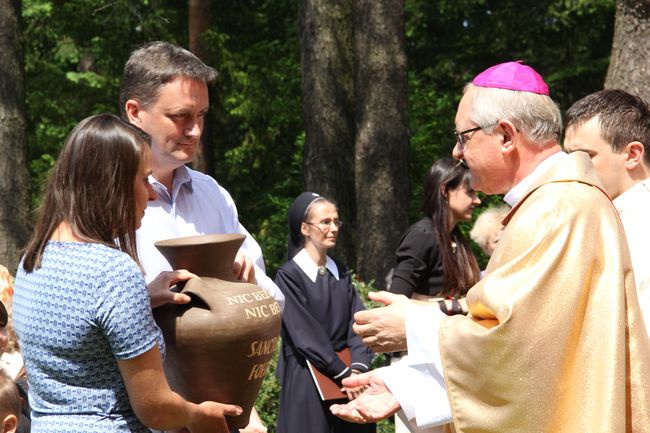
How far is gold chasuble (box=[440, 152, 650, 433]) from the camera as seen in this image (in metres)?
3.30

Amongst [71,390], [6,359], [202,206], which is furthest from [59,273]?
[6,359]

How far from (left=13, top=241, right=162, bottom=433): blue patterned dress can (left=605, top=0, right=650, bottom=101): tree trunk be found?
5501 mm

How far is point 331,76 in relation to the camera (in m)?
11.7

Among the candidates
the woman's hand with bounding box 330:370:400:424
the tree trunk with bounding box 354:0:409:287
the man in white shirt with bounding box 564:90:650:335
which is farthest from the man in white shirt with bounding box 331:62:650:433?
the tree trunk with bounding box 354:0:409:287

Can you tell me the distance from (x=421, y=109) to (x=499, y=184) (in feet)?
39.0

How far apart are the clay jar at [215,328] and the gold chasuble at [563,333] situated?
0.80 meters

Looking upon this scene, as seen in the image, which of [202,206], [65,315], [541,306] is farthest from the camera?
[202,206]

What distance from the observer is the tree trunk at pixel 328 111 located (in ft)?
37.9

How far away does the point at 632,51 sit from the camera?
7.67 meters

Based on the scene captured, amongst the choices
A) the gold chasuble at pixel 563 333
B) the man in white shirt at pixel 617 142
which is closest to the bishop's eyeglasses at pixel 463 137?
the gold chasuble at pixel 563 333

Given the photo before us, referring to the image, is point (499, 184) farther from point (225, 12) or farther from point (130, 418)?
point (225, 12)

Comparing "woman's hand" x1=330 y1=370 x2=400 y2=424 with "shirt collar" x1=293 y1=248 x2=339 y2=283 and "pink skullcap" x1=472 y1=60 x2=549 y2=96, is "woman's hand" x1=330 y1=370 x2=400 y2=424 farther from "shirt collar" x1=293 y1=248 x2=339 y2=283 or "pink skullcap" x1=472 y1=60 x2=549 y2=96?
"shirt collar" x1=293 y1=248 x2=339 y2=283

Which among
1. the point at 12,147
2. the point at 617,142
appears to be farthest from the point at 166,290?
the point at 12,147

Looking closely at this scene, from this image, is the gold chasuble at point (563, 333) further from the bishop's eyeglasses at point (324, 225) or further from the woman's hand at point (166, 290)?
the bishop's eyeglasses at point (324, 225)
